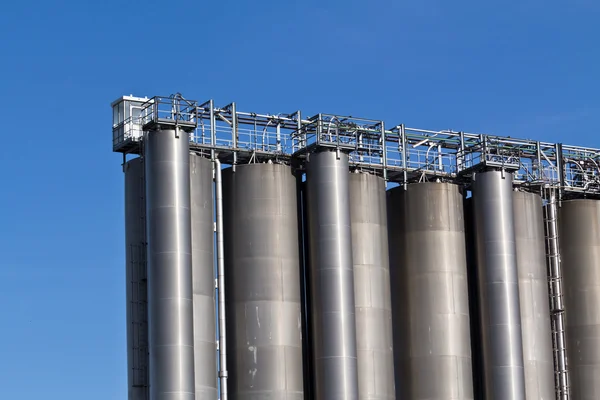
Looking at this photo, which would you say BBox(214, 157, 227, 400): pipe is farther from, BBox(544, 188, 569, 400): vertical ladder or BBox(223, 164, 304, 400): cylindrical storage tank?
BBox(544, 188, 569, 400): vertical ladder

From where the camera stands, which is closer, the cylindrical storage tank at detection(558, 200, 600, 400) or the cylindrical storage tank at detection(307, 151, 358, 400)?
the cylindrical storage tank at detection(307, 151, 358, 400)

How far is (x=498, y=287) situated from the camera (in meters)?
78.1

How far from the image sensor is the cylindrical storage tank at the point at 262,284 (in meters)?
70.1

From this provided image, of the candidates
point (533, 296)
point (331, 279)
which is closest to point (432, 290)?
point (533, 296)

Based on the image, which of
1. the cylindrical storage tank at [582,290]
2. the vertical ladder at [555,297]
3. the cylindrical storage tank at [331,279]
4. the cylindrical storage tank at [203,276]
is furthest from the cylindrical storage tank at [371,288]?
the cylindrical storage tank at [582,290]

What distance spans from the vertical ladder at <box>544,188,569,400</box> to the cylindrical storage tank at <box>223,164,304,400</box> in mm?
20079

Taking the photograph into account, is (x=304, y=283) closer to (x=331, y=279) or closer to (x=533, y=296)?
(x=331, y=279)

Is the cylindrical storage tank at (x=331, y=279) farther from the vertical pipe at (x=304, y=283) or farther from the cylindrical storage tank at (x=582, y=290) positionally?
the cylindrical storage tank at (x=582, y=290)

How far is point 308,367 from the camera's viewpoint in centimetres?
7275

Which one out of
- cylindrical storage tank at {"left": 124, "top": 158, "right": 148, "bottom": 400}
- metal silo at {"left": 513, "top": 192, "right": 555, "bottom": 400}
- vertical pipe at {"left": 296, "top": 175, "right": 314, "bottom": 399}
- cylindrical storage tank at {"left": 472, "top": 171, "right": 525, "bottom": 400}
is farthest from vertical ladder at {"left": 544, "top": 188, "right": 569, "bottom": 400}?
cylindrical storage tank at {"left": 124, "top": 158, "right": 148, "bottom": 400}

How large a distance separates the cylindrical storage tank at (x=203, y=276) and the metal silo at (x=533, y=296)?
2103 cm

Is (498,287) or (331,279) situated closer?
(331,279)

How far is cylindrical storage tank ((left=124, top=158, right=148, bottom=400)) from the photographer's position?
227 ft

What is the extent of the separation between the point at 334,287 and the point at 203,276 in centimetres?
717
